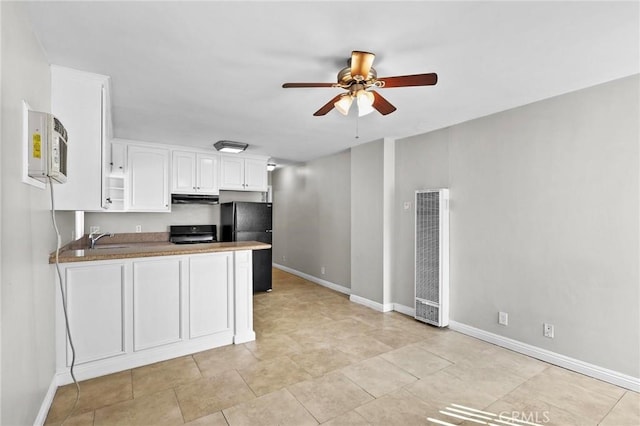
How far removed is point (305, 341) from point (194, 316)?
115cm

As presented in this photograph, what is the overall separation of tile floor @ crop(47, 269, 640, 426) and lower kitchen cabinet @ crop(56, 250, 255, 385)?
132 millimetres

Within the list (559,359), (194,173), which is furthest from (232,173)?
(559,359)

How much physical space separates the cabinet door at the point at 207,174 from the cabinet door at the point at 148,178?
1.55ft

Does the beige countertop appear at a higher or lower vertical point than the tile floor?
higher

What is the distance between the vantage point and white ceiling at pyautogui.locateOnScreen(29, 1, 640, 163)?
1.63 meters

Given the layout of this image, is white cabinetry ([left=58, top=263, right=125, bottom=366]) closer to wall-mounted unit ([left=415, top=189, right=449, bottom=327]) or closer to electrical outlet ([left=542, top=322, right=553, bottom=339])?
wall-mounted unit ([left=415, top=189, right=449, bottom=327])

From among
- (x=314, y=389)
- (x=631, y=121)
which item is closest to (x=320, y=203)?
(x=314, y=389)

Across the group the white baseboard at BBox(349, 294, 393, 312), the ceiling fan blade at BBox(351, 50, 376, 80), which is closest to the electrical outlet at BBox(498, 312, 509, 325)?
the white baseboard at BBox(349, 294, 393, 312)

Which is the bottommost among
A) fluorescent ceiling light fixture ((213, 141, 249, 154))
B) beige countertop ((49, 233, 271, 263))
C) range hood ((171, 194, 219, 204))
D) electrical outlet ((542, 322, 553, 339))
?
electrical outlet ((542, 322, 553, 339))

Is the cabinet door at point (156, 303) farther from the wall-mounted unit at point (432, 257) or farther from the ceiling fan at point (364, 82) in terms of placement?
the wall-mounted unit at point (432, 257)

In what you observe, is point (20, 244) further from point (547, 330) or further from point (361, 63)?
point (547, 330)

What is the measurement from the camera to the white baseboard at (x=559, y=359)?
2.39m

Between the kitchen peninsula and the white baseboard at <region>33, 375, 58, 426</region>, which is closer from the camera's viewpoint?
the white baseboard at <region>33, 375, 58, 426</region>

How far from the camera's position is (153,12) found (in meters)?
1.64
